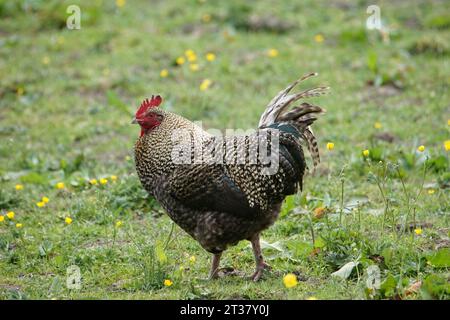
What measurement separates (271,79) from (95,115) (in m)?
2.82

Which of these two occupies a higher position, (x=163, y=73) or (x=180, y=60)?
(x=180, y=60)

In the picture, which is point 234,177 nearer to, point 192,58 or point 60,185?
point 60,185

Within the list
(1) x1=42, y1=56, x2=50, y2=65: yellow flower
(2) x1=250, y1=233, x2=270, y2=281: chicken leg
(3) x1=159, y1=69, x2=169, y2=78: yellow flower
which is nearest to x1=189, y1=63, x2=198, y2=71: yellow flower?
(3) x1=159, y1=69, x2=169, y2=78: yellow flower

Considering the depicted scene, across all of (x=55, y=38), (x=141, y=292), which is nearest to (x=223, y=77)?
(x=55, y=38)

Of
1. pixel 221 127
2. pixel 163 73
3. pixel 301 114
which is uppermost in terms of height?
pixel 163 73

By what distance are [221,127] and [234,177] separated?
164 inches

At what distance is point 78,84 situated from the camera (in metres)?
12.0

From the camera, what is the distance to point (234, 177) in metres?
6.29

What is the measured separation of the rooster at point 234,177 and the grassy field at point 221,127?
1.42ft

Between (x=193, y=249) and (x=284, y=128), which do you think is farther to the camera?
(x=193, y=249)

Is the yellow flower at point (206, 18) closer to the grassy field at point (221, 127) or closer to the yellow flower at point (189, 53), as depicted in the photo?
the grassy field at point (221, 127)

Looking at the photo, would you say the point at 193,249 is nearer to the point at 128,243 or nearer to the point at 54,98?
the point at 128,243

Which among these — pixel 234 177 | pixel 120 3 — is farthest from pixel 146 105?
pixel 120 3

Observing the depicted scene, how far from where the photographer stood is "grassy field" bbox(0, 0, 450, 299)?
6.51 meters
